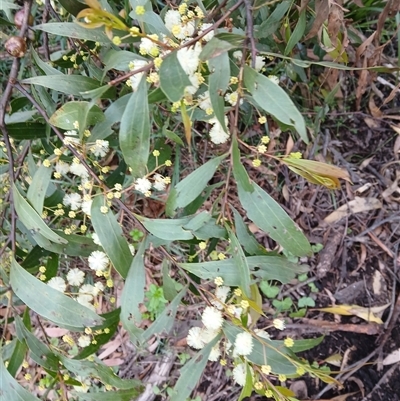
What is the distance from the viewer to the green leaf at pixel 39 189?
107 cm

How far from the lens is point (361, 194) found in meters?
2.19

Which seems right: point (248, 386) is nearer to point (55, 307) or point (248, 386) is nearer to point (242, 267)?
point (242, 267)

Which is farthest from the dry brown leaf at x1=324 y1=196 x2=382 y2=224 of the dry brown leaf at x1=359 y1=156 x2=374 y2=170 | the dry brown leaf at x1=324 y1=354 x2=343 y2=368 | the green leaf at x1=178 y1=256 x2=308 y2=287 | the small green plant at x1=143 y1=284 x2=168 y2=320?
the green leaf at x1=178 y1=256 x2=308 y2=287

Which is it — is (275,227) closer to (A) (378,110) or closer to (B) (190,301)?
(B) (190,301)

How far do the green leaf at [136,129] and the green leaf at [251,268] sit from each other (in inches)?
12.1

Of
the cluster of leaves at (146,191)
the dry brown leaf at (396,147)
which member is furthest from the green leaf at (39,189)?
the dry brown leaf at (396,147)

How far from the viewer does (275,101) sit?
82cm

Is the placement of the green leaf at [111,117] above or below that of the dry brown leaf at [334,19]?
below

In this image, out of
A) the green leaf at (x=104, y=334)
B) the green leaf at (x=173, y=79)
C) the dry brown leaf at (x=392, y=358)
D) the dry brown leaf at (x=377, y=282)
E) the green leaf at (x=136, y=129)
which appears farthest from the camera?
the dry brown leaf at (x=377, y=282)

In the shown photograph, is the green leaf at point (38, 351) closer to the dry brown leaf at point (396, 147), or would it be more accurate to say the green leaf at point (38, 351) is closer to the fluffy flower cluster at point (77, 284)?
the fluffy flower cluster at point (77, 284)

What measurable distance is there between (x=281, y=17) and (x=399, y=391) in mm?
1635

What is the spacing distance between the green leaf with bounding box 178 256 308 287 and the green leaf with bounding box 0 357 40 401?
1.54 ft

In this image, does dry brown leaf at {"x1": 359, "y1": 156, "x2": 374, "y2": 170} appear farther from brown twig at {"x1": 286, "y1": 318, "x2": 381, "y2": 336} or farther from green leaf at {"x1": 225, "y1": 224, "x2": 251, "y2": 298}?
green leaf at {"x1": 225, "y1": 224, "x2": 251, "y2": 298}

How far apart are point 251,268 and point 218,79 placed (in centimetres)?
49
